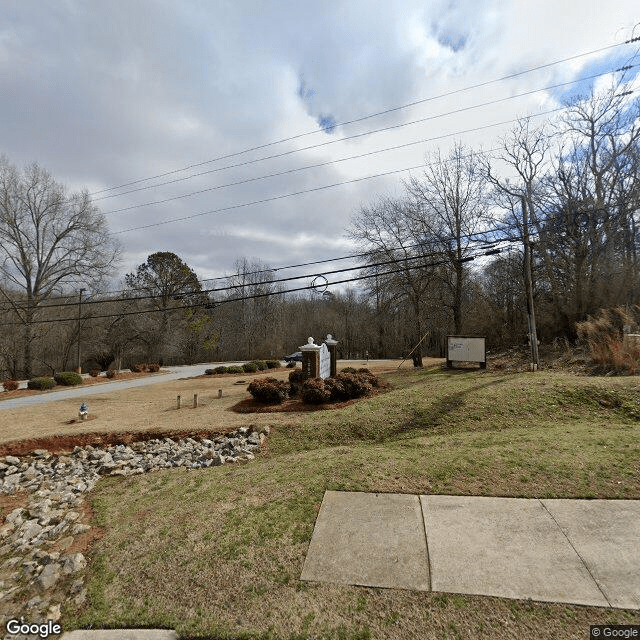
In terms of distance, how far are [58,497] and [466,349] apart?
13.4 m

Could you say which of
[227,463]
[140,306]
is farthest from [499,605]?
[140,306]

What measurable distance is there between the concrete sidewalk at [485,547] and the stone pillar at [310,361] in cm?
774

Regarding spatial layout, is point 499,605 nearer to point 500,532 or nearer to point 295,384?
point 500,532

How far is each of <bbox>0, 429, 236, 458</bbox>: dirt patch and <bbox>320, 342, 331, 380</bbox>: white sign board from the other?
5.38 metres

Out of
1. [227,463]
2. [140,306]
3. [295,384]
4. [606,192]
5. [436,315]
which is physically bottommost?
[227,463]

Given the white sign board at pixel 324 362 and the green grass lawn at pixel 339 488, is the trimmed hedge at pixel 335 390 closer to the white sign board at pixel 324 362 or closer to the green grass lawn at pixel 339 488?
the green grass lawn at pixel 339 488

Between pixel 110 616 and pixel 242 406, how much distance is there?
793 cm

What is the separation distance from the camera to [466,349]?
46.2 feet

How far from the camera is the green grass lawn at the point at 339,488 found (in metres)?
2.56

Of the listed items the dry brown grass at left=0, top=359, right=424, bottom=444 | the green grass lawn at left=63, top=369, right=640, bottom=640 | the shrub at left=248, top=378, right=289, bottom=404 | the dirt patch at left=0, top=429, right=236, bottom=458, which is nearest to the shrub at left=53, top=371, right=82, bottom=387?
the dry brown grass at left=0, top=359, right=424, bottom=444

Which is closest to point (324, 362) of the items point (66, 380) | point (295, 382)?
point (295, 382)

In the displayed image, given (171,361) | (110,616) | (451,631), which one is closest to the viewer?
(451,631)

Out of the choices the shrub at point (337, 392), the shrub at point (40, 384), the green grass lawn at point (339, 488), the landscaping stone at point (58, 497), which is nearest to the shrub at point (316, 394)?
the shrub at point (337, 392)

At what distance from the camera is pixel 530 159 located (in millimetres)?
21188
